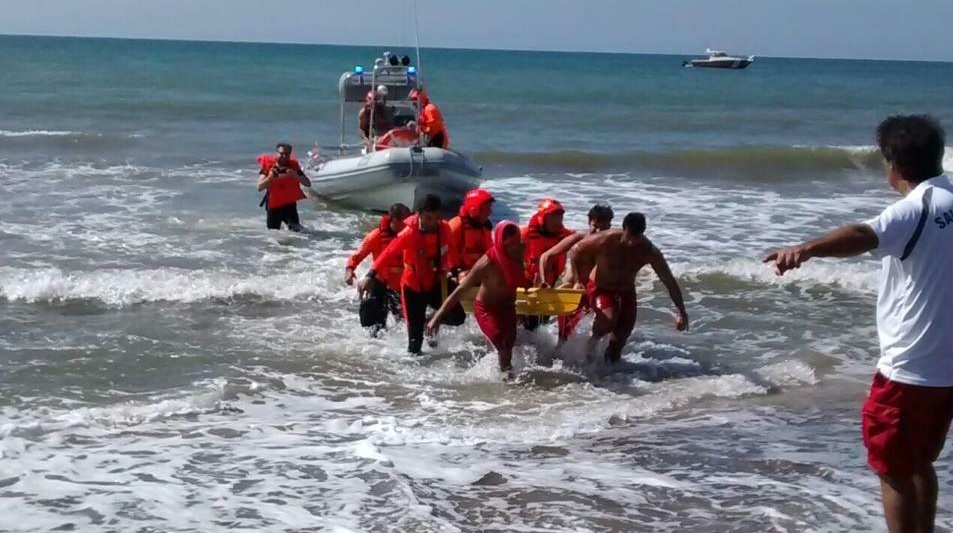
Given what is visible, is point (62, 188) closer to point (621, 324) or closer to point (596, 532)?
point (621, 324)

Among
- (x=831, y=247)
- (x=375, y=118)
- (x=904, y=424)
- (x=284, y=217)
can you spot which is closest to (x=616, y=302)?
(x=904, y=424)

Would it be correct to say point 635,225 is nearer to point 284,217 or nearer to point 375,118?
point 284,217

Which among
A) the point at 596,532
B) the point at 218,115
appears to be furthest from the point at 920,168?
the point at 218,115

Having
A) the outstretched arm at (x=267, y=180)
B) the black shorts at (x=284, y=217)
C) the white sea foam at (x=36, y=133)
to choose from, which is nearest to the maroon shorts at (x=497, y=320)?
the outstretched arm at (x=267, y=180)

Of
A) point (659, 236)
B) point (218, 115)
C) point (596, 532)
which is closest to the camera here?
point (596, 532)

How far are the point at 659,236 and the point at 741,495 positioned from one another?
9031 mm

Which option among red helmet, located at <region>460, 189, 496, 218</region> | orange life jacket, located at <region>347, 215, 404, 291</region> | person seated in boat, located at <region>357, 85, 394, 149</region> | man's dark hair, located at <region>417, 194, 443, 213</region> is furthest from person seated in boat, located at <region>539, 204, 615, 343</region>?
person seated in boat, located at <region>357, 85, 394, 149</region>

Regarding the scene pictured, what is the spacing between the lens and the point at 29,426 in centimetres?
686

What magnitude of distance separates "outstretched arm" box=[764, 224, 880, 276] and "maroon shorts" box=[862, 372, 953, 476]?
1.95ft

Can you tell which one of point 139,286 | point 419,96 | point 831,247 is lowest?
point 139,286

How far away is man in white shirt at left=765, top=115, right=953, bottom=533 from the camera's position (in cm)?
364

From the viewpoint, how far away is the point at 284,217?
46.4ft

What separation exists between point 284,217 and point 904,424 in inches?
436

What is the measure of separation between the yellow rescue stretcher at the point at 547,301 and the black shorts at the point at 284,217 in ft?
21.6
